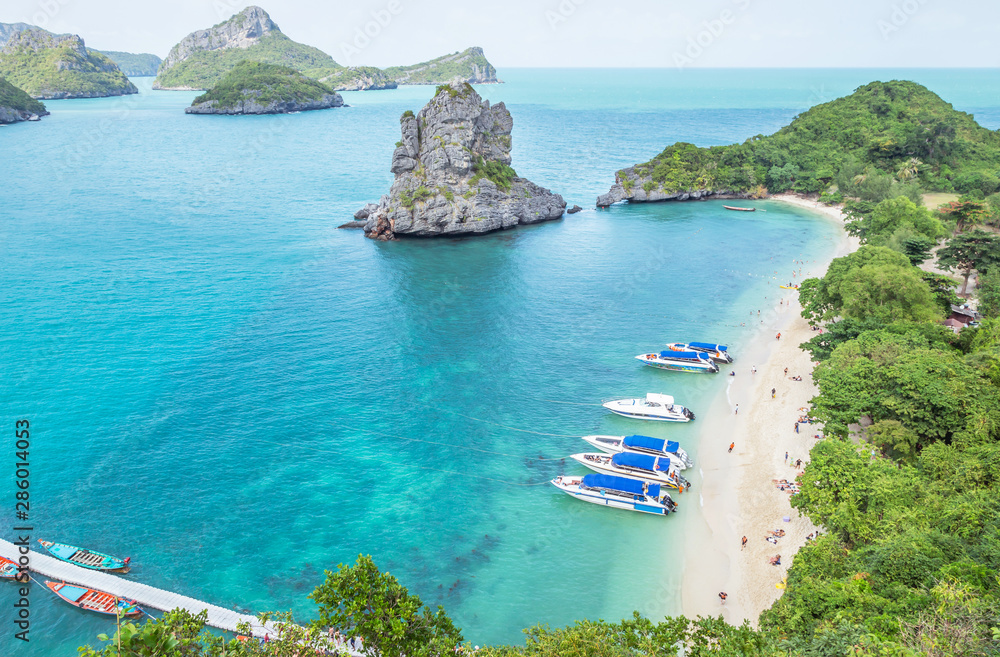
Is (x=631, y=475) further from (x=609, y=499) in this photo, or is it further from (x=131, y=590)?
(x=131, y=590)

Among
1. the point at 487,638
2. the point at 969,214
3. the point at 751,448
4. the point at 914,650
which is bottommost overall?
the point at 487,638

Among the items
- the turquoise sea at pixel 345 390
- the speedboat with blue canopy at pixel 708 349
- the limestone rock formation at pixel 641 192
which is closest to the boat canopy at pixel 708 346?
the speedboat with blue canopy at pixel 708 349

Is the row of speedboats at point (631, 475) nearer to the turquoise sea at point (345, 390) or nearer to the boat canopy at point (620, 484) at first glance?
the boat canopy at point (620, 484)

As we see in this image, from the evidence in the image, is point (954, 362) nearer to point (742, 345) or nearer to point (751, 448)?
point (751, 448)

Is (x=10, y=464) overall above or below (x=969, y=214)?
below

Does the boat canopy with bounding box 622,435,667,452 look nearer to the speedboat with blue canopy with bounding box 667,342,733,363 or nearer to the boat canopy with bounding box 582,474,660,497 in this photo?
the boat canopy with bounding box 582,474,660,497

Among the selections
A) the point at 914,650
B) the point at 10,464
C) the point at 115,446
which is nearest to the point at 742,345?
the point at 914,650

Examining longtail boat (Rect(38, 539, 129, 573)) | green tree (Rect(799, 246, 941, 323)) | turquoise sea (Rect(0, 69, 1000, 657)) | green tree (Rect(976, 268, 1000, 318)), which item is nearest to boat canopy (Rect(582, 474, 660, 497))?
turquoise sea (Rect(0, 69, 1000, 657))

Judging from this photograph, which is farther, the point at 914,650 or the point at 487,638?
the point at 487,638
